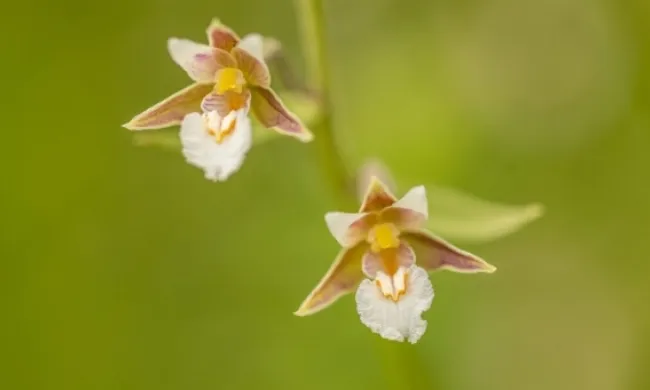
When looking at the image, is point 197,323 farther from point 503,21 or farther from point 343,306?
point 503,21

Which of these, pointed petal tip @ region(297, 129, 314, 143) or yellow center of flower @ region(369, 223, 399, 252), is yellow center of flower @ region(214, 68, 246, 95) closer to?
pointed petal tip @ region(297, 129, 314, 143)

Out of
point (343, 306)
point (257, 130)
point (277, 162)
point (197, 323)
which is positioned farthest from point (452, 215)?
point (277, 162)

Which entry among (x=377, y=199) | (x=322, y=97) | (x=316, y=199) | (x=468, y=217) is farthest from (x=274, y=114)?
(x=316, y=199)

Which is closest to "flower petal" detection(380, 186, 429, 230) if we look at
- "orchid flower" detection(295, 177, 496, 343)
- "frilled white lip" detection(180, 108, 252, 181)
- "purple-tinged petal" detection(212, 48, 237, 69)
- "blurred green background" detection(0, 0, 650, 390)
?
"orchid flower" detection(295, 177, 496, 343)

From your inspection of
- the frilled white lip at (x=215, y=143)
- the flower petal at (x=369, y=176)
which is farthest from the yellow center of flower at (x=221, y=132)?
the flower petal at (x=369, y=176)

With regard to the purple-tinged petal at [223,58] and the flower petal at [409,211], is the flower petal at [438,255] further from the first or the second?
the purple-tinged petal at [223,58]

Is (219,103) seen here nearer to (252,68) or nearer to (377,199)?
(252,68)
